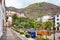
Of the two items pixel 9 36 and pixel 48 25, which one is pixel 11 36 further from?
pixel 48 25

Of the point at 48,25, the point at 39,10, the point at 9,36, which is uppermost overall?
the point at 39,10

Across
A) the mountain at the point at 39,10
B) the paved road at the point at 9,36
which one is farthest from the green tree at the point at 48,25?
the paved road at the point at 9,36

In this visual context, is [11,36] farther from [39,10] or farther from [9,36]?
[39,10]

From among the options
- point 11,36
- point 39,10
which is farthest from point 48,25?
point 11,36

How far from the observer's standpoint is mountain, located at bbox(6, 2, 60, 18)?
6.11ft

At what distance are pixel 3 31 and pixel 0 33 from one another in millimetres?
46

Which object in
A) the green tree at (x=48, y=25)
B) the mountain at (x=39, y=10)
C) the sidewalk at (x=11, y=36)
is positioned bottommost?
the sidewalk at (x=11, y=36)

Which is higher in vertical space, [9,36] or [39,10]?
[39,10]

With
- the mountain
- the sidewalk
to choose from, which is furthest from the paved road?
the mountain

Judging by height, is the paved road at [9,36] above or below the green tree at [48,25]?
below

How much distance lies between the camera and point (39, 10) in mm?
1869

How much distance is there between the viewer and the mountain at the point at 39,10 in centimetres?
186

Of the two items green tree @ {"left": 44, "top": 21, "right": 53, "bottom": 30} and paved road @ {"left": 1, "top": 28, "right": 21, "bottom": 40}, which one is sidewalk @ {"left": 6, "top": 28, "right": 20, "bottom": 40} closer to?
paved road @ {"left": 1, "top": 28, "right": 21, "bottom": 40}

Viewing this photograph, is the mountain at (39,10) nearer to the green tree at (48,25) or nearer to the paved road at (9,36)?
the green tree at (48,25)
